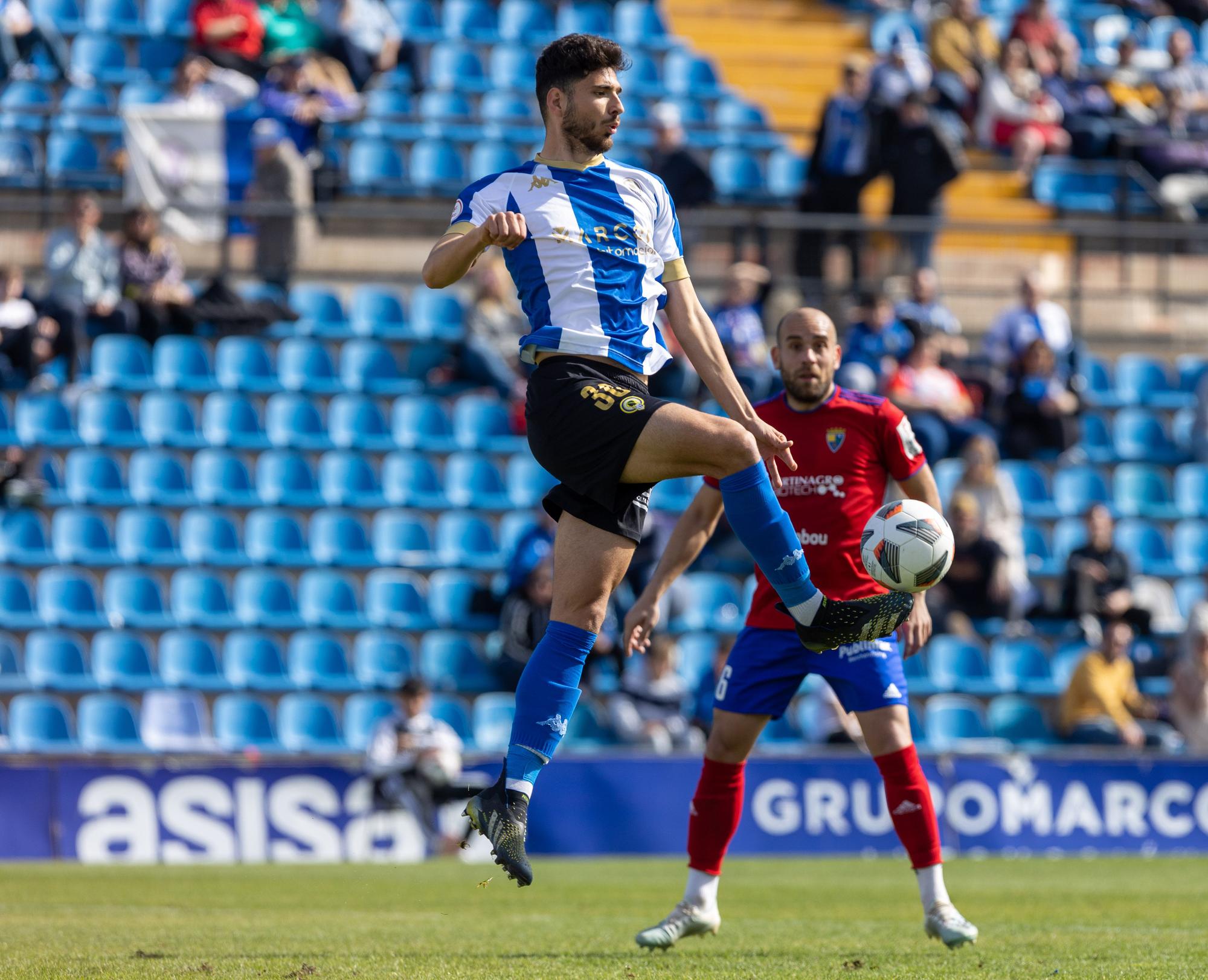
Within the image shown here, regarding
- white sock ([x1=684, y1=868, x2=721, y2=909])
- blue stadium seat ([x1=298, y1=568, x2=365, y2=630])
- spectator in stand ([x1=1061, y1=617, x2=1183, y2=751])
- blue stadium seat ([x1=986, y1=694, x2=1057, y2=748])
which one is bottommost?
blue stadium seat ([x1=986, y1=694, x2=1057, y2=748])

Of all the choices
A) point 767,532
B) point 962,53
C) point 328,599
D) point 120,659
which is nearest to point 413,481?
point 328,599

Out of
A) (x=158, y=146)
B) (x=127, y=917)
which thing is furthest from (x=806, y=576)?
(x=158, y=146)

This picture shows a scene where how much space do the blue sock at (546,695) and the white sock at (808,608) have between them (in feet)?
2.15

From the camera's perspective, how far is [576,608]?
565 cm

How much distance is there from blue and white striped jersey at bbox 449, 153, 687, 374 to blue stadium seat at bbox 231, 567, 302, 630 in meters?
8.64

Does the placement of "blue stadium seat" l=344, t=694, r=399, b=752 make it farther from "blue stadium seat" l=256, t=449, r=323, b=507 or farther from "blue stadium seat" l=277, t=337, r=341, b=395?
"blue stadium seat" l=277, t=337, r=341, b=395

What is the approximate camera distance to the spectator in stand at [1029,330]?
1630 cm

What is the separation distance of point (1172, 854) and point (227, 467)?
7.94 metres

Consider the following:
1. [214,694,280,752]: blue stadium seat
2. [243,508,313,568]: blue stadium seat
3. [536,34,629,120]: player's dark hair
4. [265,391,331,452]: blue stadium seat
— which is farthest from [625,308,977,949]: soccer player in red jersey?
[265,391,331,452]: blue stadium seat

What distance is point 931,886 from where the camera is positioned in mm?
6453

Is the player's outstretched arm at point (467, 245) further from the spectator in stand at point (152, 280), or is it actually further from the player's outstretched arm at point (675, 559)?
the spectator in stand at point (152, 280)

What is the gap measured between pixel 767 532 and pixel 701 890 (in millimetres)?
1783

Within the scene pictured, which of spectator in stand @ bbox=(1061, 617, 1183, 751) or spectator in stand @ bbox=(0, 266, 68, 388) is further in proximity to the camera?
spectator in stand @ bbox=(0, 266, 68, 388)

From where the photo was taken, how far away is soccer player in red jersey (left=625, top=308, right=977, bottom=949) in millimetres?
6578
